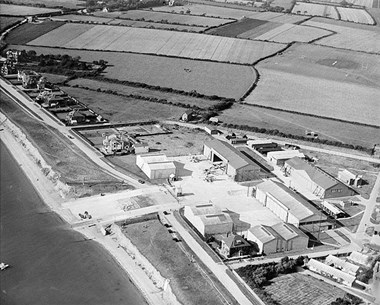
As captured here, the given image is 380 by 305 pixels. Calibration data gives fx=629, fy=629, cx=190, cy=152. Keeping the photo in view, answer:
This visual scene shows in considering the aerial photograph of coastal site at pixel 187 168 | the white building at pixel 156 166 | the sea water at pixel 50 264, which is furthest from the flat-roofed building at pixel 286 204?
the sea water at pixel 50 264

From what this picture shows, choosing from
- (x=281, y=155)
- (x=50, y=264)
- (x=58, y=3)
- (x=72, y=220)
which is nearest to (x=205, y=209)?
(x=72, y=220)

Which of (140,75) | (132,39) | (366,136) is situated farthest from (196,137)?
(132,39)

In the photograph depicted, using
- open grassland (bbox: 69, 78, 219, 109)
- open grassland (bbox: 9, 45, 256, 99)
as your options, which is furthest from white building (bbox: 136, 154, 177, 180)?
open grassland (bbox: 9, 45, 256, 99)

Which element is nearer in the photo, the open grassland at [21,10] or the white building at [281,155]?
the white building at [281,155]

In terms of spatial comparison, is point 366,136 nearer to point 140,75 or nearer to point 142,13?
point 140,75

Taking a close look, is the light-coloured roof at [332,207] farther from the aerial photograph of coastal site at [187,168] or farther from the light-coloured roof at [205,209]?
the light-coloured roof at [205,209]

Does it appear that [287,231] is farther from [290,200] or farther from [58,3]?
[58,3]
